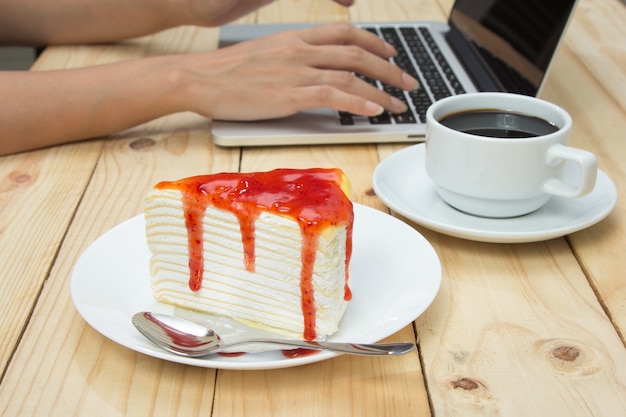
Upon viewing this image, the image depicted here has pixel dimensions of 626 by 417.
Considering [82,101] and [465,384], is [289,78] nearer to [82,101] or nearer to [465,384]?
[82,101]

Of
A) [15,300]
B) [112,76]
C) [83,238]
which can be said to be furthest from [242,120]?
[15,300]

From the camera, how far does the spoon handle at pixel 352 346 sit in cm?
59

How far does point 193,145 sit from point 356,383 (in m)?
0.54

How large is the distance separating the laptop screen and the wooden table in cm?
A: 11

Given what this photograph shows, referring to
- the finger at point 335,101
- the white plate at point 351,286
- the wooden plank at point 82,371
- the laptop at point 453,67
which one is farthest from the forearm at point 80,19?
the white plate at point 351,286

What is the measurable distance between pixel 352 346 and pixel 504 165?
297 millimetres

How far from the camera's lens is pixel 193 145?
1075 mm

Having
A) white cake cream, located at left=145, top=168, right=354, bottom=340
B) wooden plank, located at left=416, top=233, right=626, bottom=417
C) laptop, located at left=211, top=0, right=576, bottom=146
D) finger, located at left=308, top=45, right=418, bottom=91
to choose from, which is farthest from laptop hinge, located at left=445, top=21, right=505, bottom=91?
white cake cream, located at left=145, top=168, right=354, bottom=340

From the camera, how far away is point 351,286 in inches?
28.3

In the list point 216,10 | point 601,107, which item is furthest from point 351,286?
point 216,10

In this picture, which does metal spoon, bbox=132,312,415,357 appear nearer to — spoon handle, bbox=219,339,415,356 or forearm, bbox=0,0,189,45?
spoon handle, bbox=219,339,415,356

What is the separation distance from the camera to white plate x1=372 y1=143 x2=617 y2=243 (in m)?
0.78

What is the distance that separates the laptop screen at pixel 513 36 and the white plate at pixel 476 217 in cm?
22

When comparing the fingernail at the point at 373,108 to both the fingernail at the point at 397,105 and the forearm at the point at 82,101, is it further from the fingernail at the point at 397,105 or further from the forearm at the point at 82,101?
the forearm at the point at 82,101
